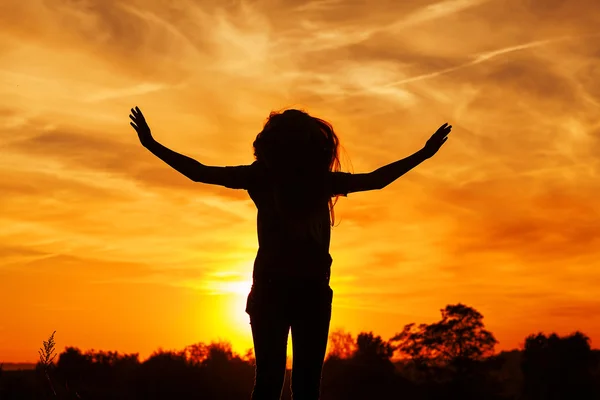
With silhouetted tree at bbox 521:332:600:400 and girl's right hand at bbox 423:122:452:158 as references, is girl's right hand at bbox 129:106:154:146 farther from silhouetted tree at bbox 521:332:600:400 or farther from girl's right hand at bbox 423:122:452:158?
silhouetted tree at bbox 521:332:600:400

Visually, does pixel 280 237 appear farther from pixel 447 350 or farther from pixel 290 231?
pixel 447 350

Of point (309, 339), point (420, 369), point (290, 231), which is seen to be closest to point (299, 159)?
point (290, 231)

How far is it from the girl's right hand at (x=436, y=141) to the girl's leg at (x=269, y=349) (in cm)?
168

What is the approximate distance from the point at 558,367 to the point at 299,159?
6761 centimetres

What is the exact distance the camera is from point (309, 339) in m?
6.05

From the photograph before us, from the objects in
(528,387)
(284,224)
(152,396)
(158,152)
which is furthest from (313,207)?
(528,387)

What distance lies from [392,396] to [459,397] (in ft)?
16.5

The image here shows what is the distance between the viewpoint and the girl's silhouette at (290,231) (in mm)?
5992

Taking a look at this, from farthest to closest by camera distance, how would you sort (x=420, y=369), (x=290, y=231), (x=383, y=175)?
(x=420, y=369), (x=383, y=175), (x=290, y=231)

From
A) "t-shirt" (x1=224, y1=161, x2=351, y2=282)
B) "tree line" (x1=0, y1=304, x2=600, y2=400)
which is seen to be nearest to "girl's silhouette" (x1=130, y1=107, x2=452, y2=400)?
"t-shirt" (x1=224, y1=161, x2=351, y2=282)

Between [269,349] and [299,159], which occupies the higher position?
[299,159]

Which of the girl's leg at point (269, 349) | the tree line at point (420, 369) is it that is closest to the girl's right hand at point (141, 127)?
the girl's leg at point (269, 349)

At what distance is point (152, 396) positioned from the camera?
56625 mm

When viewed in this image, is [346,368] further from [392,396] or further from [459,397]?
[459,397]
